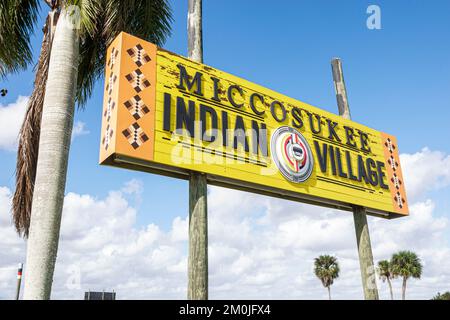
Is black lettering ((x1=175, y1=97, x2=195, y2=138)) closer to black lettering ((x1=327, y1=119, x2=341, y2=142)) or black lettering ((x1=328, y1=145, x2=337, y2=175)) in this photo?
black lettering ((x1=328, y1=145, x2=337, y2=175))

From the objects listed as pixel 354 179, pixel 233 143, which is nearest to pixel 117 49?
pixel 233 143

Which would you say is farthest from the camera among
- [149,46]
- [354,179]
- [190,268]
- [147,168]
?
[354,179]

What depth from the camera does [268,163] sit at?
768cm

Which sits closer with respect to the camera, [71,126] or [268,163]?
[71,126]

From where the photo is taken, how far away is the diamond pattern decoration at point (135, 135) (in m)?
5.97

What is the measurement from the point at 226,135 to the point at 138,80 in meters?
1.79

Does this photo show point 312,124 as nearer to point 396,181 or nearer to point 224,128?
point 224,128

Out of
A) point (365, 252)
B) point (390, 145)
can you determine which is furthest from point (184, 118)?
point (390, 145)

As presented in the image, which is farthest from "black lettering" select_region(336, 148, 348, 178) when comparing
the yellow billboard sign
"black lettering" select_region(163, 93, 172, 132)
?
"black lettering" select_region(163, 93, 172, 132)

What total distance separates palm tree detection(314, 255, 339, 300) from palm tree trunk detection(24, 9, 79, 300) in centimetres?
4372

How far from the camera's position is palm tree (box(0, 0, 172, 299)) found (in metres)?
6.46
